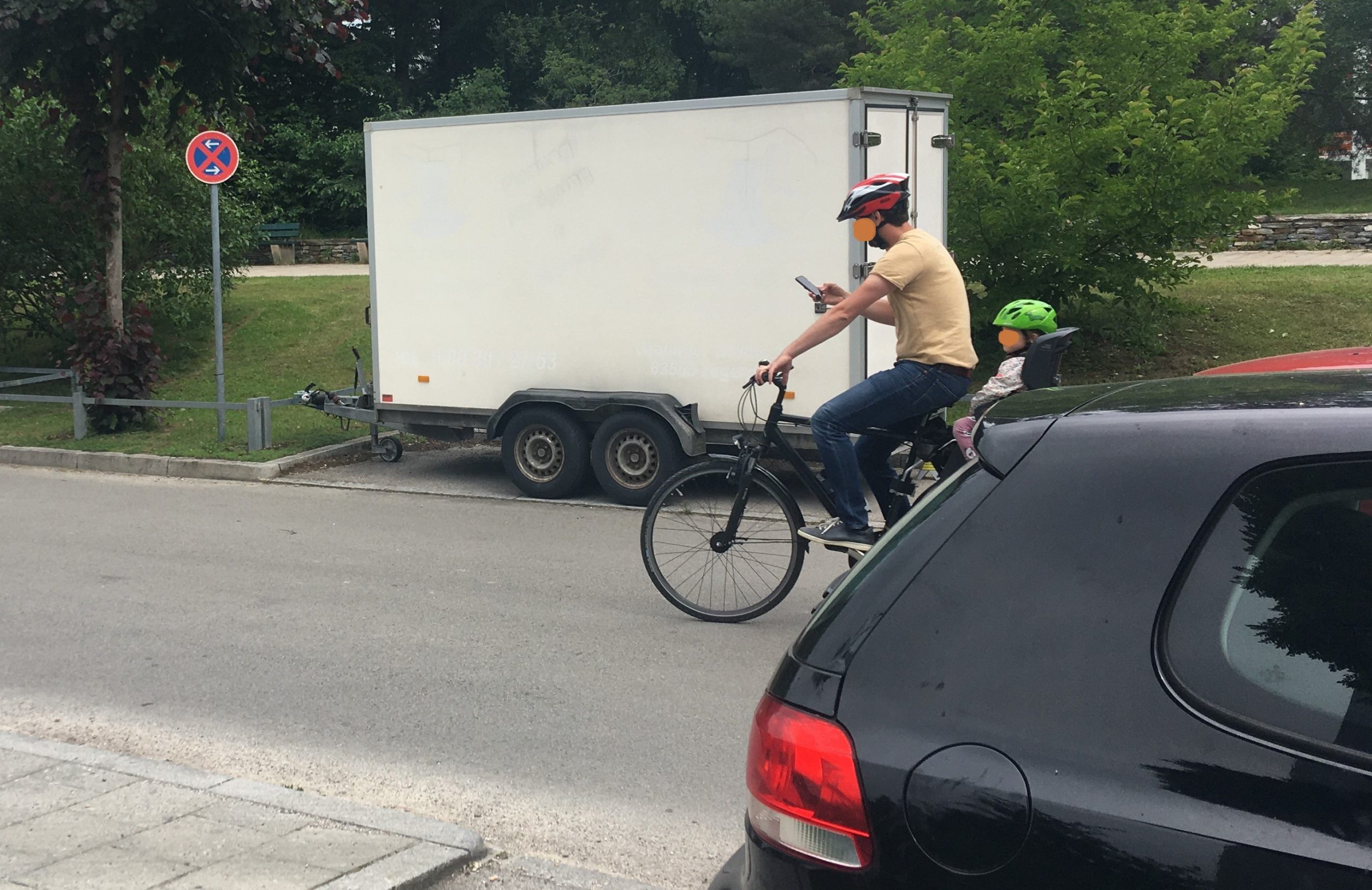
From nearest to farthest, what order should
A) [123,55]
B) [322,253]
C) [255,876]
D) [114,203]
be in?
1. [255,876]
2. [123,55]
3. [114,203]
4. [322,253]

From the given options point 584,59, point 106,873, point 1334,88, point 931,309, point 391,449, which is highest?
point 584,59

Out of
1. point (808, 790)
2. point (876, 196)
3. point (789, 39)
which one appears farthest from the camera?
point (789, 39)

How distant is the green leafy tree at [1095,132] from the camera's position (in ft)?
42.9

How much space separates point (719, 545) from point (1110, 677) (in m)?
4.52

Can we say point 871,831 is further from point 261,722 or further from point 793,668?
point 261,722

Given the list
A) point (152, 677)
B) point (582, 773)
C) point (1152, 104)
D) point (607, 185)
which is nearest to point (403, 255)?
point (607, 185)

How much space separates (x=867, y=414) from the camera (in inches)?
233

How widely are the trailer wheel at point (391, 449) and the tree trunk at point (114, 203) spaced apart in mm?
3898

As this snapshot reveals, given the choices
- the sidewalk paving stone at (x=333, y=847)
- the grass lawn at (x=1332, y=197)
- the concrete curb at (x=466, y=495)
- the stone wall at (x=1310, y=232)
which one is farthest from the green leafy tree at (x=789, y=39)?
the sidewalk paving stone at (x=333, y=847)

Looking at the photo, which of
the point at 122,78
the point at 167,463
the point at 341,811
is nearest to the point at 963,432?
the point at 341,811

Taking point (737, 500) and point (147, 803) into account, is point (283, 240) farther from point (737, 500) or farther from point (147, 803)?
point (147, 803)

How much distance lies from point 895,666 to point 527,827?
2545 mm

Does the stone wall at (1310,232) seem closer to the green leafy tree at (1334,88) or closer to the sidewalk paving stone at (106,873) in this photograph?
the green leafy tree at (1334,88)

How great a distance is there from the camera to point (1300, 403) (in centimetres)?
211
